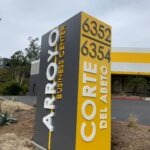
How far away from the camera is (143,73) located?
1342 inches

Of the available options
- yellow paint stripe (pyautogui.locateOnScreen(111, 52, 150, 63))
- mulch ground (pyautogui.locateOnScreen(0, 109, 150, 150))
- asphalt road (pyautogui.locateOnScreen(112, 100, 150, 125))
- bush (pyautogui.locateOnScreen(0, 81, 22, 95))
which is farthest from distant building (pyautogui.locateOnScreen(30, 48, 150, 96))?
mulch ground (pyautogui.locateOnScreen(0, 109, 150, 150))

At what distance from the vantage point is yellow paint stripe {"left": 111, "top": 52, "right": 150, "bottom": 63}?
113ft

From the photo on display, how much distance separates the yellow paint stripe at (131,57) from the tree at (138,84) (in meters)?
2.39

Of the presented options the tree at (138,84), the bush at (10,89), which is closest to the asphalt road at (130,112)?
the tree at (138,84)

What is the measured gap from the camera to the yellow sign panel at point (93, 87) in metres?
6.39

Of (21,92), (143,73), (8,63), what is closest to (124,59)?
(143,73)

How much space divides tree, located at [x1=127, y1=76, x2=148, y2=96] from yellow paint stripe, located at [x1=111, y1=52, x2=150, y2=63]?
2388mm

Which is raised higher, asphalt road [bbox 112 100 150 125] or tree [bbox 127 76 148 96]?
tree [bbox 127 76 148 96]

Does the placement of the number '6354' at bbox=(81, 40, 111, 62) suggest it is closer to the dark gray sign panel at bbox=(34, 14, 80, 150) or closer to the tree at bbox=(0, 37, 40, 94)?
the dark gray sign panel at bbox=(34, 14, 80, 150)

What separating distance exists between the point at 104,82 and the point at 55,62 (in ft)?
5.18

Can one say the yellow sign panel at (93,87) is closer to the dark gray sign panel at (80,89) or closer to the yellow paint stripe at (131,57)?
the dark gray sign panel at (80,89)

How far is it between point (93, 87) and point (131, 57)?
29.2 metres

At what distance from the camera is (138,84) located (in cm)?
3259

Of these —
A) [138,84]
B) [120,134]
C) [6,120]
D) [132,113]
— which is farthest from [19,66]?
[120,134]
